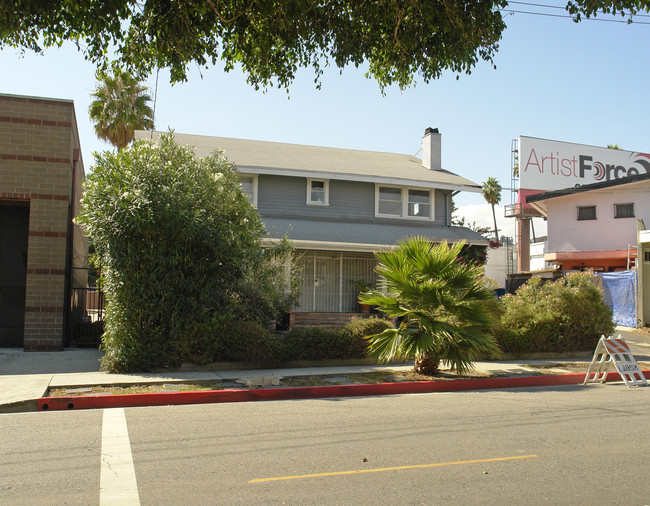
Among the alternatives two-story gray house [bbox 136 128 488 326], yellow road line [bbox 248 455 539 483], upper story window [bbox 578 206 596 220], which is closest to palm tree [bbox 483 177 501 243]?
upper story window [bbox 578 206 596 220]

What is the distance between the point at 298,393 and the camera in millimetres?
9977

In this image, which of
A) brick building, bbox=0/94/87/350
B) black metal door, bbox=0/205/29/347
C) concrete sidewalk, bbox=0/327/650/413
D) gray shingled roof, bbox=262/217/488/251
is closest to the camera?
concrete sidewalk, bbox=0/327/650/413

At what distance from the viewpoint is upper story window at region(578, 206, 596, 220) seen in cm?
2947

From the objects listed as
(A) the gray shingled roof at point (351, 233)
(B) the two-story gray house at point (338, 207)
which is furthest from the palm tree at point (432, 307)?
(B) the two-story gray house at point (338, 207)

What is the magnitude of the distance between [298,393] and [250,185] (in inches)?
492

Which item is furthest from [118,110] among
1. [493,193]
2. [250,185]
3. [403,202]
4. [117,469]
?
[493,193]

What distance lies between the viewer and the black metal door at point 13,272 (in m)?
15.1

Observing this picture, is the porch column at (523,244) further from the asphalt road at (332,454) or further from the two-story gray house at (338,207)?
the asphalt road at (332,454)

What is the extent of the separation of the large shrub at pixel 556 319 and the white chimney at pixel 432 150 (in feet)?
37.8

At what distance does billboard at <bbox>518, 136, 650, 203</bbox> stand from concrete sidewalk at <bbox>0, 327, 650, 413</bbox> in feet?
75.5

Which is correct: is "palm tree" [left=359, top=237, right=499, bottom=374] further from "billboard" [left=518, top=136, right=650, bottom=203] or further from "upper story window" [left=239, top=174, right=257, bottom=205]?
"billboard" [left=518, top=136, right=650, bottom=203]

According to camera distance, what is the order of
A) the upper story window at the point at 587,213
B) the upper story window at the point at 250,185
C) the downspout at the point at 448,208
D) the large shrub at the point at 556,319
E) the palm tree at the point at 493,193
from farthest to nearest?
the palm tree at the point at 493,193
the upper story window at the point at 587,213
the downspout at the point at 448,208
the upper story window at the point at 250,185
the large shrub at the point at 556,319

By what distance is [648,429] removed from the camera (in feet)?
24.1

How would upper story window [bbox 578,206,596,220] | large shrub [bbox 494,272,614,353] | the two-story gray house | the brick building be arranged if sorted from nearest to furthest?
the brick building
large shrub [bbox 494,272,614,353]
the two-story gray house
upper story window [bbox 578,206,596,220]
